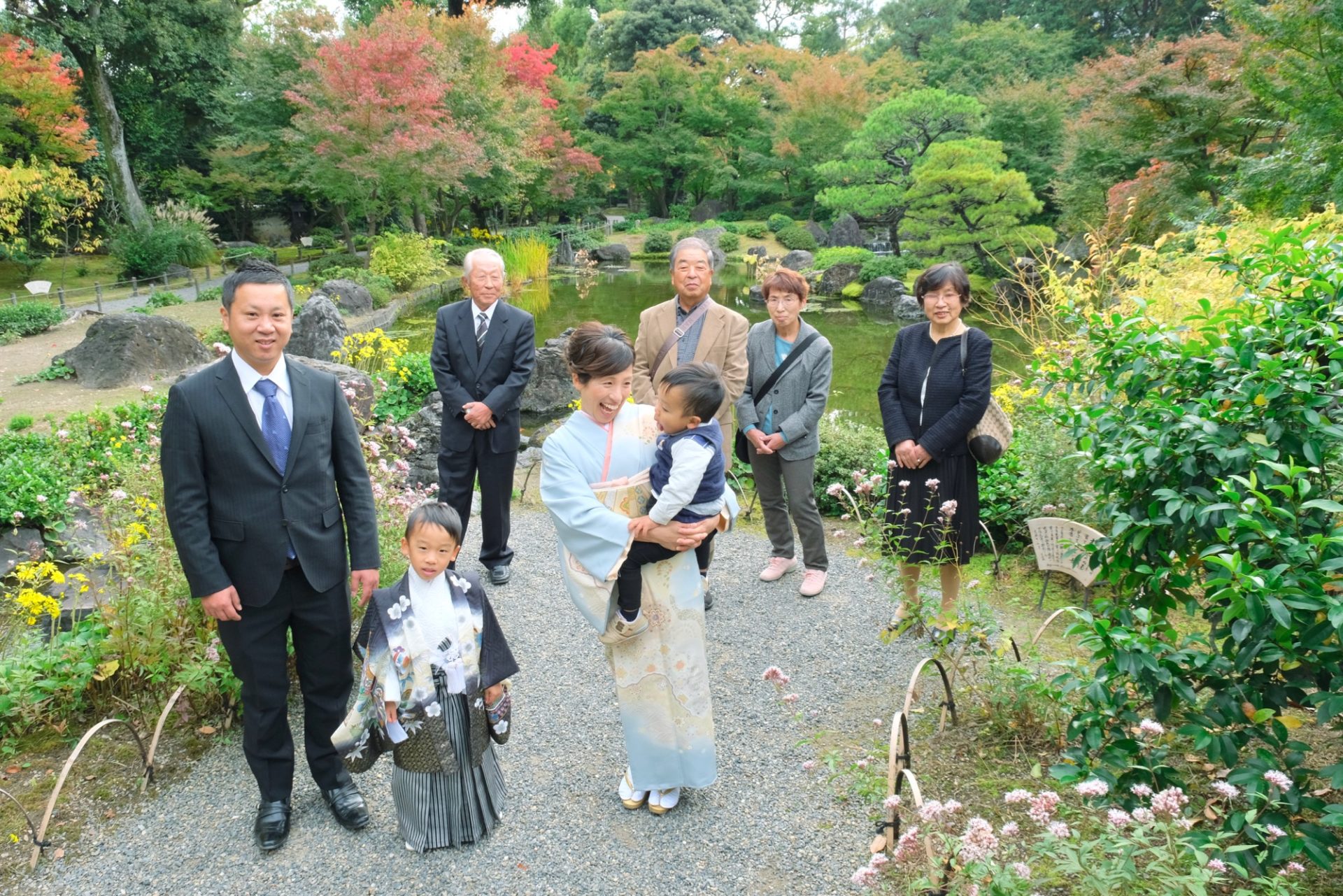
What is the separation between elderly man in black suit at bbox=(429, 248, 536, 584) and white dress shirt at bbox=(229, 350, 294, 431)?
1824 mm

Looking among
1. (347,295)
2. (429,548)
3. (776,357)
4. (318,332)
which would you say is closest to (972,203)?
(347,295)

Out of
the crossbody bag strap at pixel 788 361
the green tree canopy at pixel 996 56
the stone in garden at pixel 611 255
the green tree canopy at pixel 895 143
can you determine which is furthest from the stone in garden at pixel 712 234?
the crossbody bag strap at pixel 788 361

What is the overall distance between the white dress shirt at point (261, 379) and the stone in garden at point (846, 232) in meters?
23.0

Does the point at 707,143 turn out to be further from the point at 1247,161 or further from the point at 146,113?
the point at 1247,161

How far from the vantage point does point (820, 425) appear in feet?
22.0

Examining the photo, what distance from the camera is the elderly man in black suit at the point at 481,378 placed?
4371mm

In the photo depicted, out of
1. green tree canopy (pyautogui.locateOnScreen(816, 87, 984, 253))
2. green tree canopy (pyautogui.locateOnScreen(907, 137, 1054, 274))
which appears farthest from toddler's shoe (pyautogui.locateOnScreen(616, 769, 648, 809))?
green tree canopy (pyautogui.locateOnScreen(816, 87, 984, 253))

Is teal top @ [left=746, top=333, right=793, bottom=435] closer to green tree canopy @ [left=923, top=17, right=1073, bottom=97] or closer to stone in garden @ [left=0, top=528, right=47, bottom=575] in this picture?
stone in garden @ [left=0, top=528, right=47, bottom=575]

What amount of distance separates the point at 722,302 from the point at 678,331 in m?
14.7

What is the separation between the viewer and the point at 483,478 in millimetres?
4531

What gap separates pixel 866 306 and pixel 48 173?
54.6ft

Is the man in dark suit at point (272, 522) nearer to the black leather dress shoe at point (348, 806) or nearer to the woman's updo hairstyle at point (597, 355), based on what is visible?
the black leather dress shoe at point (348, 806)

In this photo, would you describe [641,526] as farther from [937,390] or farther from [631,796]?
[937,390]

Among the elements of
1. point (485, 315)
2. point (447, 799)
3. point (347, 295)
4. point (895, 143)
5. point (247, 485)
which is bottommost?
point (447, 799)
